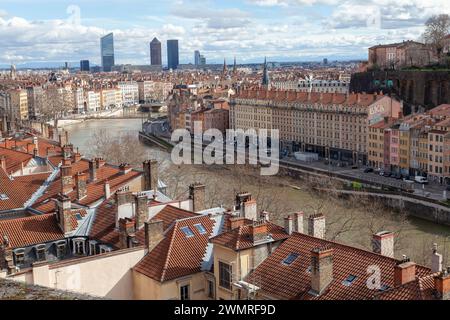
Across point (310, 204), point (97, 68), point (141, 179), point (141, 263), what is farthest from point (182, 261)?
point (97, 68)

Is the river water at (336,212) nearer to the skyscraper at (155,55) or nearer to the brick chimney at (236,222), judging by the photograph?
the brick chimney at (236,222)

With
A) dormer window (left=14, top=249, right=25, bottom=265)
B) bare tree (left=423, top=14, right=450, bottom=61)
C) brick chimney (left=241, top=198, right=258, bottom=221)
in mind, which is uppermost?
bare tree (left=423, top=14, right=450, bottom=61)

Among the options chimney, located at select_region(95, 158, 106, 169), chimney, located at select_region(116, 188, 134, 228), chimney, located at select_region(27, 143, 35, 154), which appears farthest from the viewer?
chimney, located at select_region(27, 143, 35, 154)

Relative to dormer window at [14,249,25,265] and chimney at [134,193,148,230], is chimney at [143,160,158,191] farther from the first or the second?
dormer window at [14,249,25,265]

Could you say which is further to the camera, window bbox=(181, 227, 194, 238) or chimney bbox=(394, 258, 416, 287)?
window bbox=(181, 227, 194, 238)

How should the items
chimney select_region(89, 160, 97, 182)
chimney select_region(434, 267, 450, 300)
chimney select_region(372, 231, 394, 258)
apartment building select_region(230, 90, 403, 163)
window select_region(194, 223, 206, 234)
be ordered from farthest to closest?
apartment building select_region(230, 90, 403, 163) → chimney select_region(89, 160, 97, 182) → window select_region(194, 223, 206, 234) → chimney select_region(372, 231, 394, 258) → chimney select_region(434, 267, 450, 300)

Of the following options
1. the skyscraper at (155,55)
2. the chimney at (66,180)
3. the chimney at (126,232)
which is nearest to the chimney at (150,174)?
the chimney at (66,180)

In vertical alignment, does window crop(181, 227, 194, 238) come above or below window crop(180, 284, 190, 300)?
above

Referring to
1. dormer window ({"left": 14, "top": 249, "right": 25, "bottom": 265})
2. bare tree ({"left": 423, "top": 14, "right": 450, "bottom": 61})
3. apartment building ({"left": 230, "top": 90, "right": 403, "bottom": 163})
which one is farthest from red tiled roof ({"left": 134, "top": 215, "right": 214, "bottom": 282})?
bare tree ({"left": 423, "top": 14, "right": 450, "bottom": 61})
